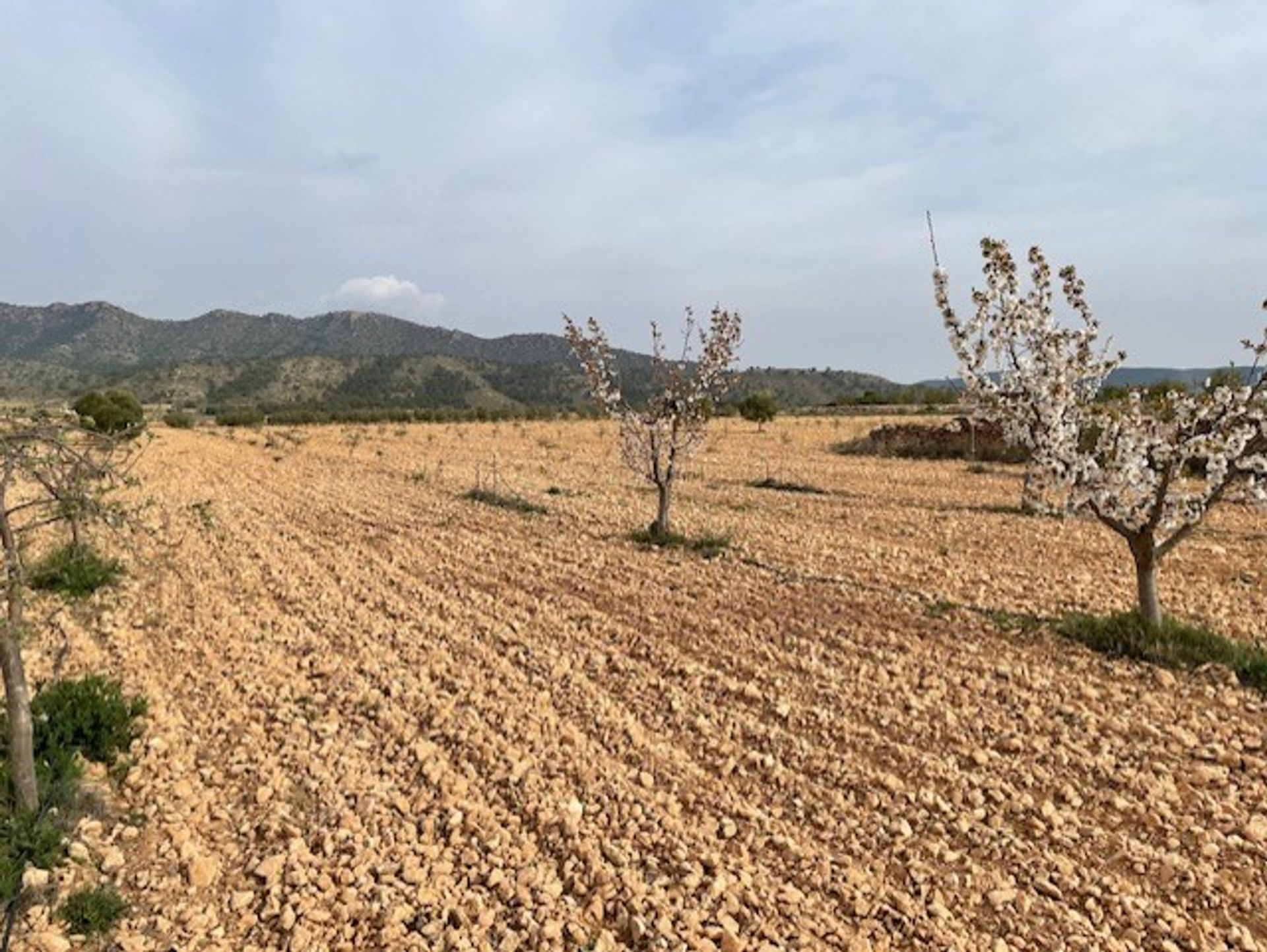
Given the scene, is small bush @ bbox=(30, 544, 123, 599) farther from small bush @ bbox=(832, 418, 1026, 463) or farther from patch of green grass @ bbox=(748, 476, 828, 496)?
small bush @ bbox=(832, 418, 1026, 463)

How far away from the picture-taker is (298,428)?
52031mm

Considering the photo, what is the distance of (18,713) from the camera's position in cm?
495

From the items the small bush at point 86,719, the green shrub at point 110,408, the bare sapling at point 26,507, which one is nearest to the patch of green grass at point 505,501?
the small bush at point 86,719

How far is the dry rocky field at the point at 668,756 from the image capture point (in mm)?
4535

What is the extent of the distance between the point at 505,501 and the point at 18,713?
1354cm

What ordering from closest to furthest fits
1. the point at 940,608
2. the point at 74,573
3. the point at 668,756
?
the point at 668,756, the point at 940,608, the point at 74,573

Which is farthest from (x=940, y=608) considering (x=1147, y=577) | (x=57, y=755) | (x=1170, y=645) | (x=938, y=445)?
(x=938, y=445)

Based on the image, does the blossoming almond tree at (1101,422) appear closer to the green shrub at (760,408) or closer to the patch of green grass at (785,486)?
the patch of green grass at (785,486)

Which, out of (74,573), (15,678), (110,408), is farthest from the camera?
(110,408)

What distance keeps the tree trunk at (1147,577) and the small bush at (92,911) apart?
8.40 metres

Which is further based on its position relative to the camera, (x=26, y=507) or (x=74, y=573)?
(x=74, y=573)

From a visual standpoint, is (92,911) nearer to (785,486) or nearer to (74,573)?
(74,573)

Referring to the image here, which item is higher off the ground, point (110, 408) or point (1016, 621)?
point (110, 408)

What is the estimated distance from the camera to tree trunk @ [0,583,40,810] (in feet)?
15.6
